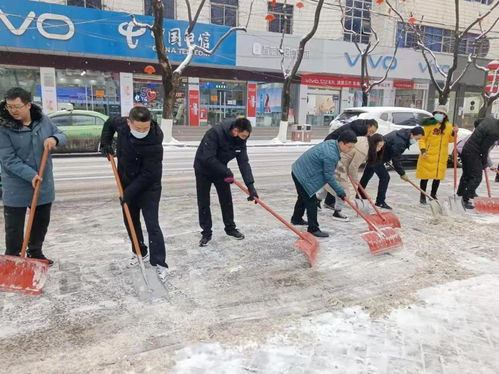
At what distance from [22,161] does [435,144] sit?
5549 millimetres

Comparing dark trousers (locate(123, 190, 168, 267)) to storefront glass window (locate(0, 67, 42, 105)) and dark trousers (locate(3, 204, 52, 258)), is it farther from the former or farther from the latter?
storefront glass window (locate(0, 67, 42, 105))

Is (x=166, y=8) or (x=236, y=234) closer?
(x=236, y=234)

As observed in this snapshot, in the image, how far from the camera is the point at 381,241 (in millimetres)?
4340

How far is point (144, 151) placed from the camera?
3.30m

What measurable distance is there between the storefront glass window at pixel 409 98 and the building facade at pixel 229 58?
0.06 m

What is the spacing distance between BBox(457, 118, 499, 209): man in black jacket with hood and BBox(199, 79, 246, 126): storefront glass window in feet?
51.3

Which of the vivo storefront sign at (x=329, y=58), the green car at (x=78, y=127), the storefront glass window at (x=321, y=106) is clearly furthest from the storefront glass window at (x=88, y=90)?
the storefront glass window at (x=321, y=106)

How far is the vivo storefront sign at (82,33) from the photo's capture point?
1519cm

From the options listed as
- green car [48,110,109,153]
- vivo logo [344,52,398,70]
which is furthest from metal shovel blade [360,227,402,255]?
vivo logo [344,52,398,70]

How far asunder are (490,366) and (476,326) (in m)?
0.48

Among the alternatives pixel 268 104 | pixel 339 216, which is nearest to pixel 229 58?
pixel 268 104

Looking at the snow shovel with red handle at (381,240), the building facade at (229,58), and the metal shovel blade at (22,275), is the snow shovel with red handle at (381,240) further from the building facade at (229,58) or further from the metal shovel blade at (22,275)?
the building facade at (229,58)

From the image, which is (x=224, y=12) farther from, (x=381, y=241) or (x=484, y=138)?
(x=381, y=241)

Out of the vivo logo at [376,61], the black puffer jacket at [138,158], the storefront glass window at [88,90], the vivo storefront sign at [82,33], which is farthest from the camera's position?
the vivo logo at [376,61]
